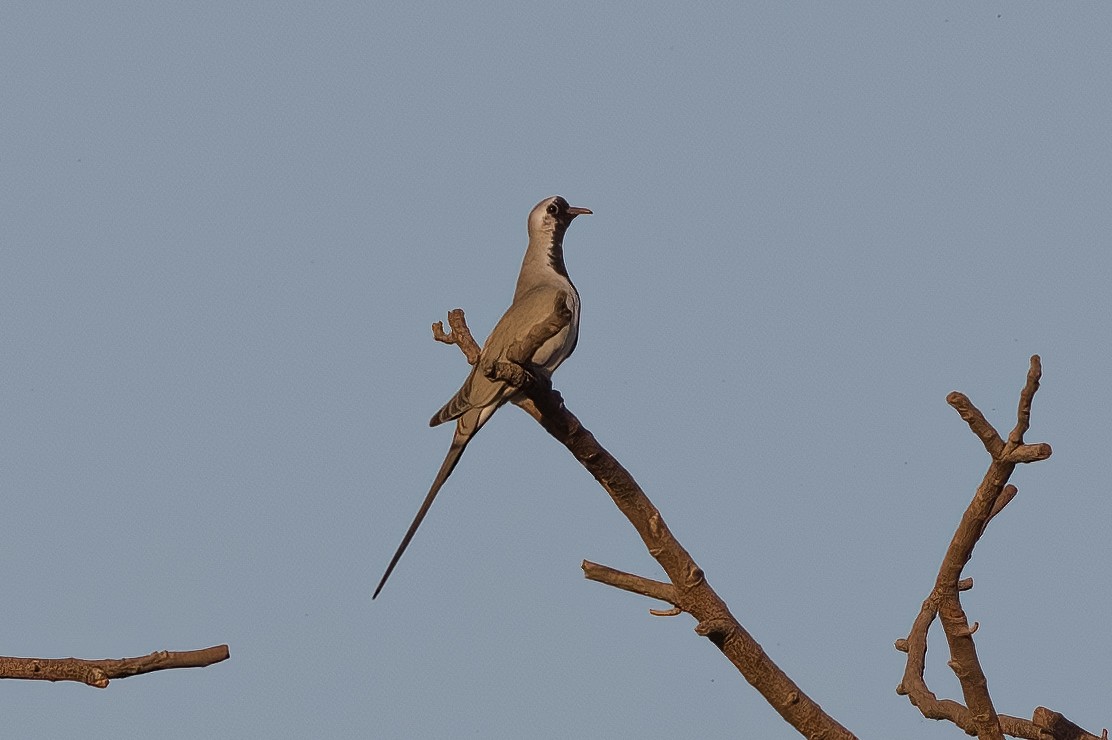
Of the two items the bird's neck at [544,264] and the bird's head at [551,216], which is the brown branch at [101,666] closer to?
the bird's neck at [544,264]

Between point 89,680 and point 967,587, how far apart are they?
3203 mm

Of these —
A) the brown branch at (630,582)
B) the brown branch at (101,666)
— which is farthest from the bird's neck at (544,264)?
the brown branch at (101,666)

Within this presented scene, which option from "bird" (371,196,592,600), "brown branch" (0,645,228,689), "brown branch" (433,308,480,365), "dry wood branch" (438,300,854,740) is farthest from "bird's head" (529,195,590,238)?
"brown branch" (0,645,228,689)

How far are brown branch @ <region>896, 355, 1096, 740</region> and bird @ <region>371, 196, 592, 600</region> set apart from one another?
167 cm

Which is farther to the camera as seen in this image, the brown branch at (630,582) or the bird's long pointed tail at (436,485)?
the bird's long pointed tail at (436,485)

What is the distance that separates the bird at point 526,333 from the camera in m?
5.63

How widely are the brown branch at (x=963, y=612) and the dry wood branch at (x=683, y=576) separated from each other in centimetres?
46

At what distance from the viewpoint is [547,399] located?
204 inches

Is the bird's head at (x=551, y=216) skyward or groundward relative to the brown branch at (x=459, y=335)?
skyward

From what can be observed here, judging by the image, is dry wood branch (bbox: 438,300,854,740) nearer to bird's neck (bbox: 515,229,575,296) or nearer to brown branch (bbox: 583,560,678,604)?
brown branch (bbox: 583,560,678,604)

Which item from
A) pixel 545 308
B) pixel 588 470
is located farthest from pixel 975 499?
pixel 545 308

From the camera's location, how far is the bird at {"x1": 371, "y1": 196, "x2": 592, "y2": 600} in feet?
18.5

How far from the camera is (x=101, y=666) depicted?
421 centimetres

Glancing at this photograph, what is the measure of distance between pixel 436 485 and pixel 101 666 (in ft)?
6.70
